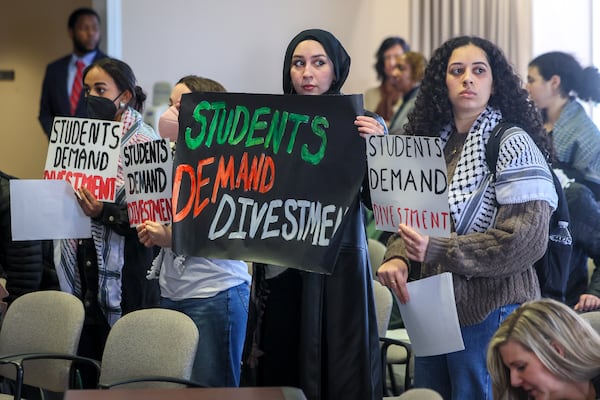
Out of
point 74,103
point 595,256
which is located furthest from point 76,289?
point 74,103

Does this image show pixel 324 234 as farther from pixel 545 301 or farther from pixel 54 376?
pixel 54 376

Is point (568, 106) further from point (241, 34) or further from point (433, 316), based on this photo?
point (241, 34)

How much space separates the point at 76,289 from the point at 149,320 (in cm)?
71

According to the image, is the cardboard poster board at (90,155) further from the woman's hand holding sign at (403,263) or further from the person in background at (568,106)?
the person in background at (568,106)

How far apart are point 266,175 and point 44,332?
5.16ft

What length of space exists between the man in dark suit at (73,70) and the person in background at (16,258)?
12.8 feet

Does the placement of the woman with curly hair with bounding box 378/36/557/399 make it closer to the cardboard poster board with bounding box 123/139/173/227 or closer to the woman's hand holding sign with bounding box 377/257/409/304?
the woman's hand holding sign with bounding box 377/257/409/304

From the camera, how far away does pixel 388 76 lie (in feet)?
29.3

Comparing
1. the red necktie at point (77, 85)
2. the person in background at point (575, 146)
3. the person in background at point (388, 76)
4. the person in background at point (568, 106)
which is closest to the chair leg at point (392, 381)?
the person in background at point (575, 146)

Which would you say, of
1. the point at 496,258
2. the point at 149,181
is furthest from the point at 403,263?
the point at 149,181

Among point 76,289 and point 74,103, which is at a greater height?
A: point 74,103

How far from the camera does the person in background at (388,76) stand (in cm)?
885

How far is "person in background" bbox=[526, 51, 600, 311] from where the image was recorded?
494 centimetres

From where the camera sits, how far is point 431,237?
3568 mm
